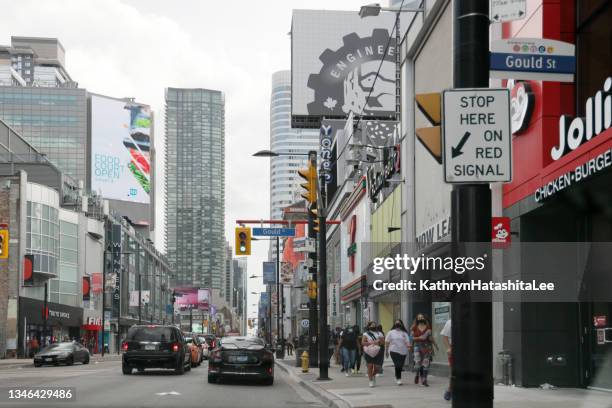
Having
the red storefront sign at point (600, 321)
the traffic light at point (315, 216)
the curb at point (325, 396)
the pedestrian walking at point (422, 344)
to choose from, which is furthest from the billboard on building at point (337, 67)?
the red storefront sign at point (600, 321)

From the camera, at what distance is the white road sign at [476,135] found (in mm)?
7020

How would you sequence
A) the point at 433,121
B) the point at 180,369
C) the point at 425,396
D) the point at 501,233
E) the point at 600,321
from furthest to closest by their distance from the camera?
the point at 180,369, the point at 501,233, the point at 425,396, the point at 600,321, the point at 433,121

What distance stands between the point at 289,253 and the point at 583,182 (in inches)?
3810

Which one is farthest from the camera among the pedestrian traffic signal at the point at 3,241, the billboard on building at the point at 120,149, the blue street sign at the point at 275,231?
the billboard on building at the point at 120,149

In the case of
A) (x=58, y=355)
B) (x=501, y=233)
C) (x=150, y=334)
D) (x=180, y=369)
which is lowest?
(x=58, y=355)

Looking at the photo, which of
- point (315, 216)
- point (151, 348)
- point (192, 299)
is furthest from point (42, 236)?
point (192, 299)

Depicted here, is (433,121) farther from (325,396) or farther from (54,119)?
(54,119)

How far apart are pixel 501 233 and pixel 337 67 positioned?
6451 cm

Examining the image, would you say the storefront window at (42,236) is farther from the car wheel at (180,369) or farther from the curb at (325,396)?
the curb at (325,396)

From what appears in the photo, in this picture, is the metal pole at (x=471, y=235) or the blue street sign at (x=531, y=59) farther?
the blue street sign at (x=531, y=59)

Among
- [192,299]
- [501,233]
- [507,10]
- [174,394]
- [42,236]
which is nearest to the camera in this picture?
[507,10]

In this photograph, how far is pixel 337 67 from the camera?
81.2 m

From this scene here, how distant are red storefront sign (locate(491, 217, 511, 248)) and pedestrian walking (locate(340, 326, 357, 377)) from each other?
31.7ft

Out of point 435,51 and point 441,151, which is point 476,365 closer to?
point 441,151
